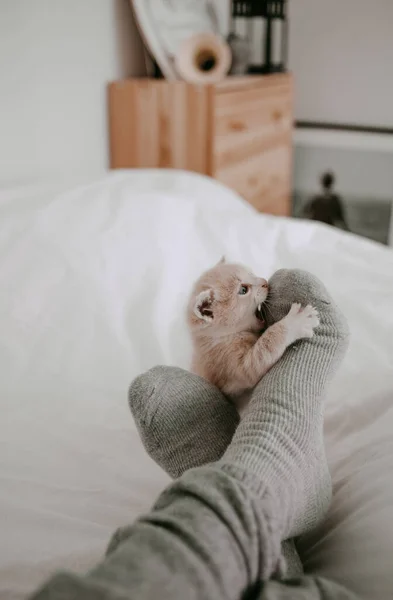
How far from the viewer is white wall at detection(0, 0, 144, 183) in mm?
1677

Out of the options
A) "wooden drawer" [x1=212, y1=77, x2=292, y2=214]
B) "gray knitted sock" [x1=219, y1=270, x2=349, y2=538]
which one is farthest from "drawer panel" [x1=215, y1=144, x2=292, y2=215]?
"gray knitted sock" [x1=219, y1=270, x2=349, y2=538]

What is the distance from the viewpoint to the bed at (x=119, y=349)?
0.69m

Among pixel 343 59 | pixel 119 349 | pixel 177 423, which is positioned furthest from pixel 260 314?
pixel 343 59

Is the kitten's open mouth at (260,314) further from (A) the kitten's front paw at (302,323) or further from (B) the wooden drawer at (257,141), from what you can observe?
(B) the wooden drawer at (257,141)

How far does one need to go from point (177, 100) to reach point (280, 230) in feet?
2.40

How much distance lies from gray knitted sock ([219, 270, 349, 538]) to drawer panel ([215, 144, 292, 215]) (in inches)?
55.0

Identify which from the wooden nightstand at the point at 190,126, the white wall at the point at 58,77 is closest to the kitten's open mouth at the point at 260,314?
the white wall at the point at 58,77

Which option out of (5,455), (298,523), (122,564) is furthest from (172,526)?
(5,455)

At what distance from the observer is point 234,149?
2.15 meters

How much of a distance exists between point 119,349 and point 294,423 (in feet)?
1.85

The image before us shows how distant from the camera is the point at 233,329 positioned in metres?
0.83

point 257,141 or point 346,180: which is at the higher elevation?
point 257,141

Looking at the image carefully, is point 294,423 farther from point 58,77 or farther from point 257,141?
point 257,141

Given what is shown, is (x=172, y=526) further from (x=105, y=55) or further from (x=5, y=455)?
(x=105, y=55)
